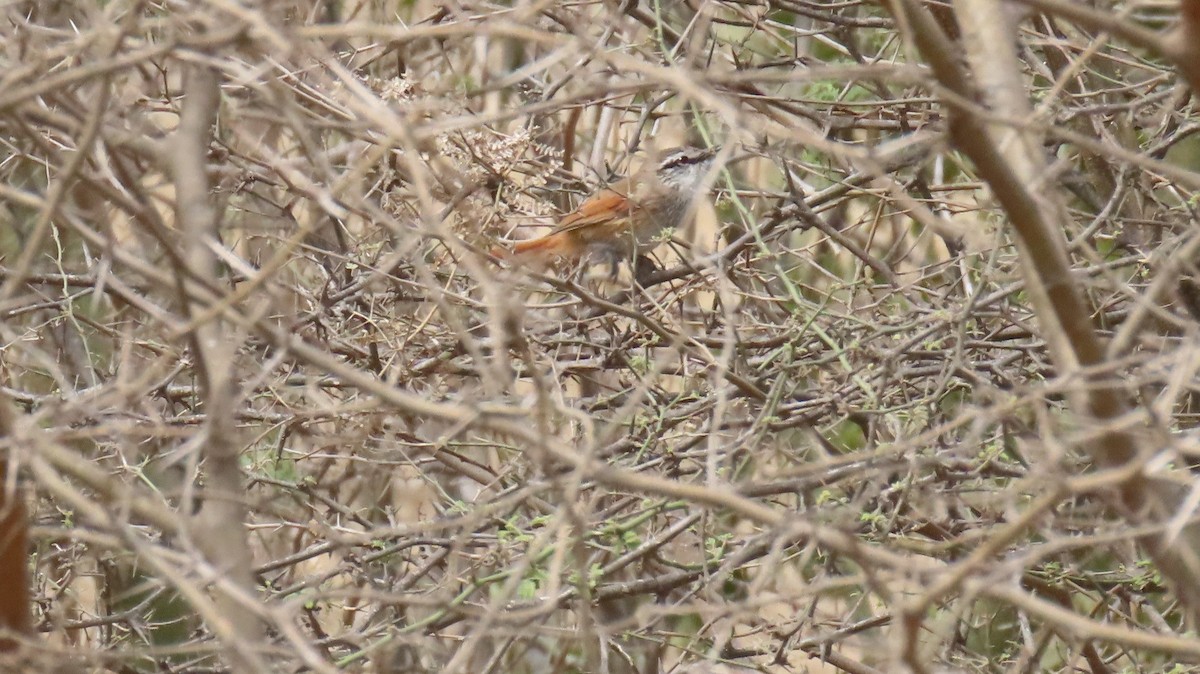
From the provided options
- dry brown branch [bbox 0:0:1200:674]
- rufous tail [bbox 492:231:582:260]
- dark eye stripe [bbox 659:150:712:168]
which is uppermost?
dark eye stripe [bbox 659:150:712:168]

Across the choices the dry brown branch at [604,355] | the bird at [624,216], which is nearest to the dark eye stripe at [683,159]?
the bird at [624,216]

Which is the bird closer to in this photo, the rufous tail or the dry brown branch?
the rufous tail

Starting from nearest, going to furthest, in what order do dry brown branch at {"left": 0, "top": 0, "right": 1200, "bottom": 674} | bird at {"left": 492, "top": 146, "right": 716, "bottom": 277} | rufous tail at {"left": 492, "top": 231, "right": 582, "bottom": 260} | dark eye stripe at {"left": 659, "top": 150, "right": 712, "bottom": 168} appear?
1. dry brown branch at {"left": 0, "top": 0, "right": 1200, "bottom": 674}
2. bird at {"left": 492, "top": 146, "right": 716, "bottom": 277}
3. rufous tail at {"left": 492, "top": 231, "right": 582, "bottom": 260}
4. dark eye stripe at {"left": 659, "top": 150, "right": 712, "bottom": 168}

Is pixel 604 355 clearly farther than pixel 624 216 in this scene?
No

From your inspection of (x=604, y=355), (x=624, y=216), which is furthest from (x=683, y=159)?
(x=604, y=355)

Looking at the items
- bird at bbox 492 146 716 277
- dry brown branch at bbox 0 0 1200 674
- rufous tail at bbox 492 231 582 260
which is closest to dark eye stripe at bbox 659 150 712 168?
bird at bbox 492 146 716 277

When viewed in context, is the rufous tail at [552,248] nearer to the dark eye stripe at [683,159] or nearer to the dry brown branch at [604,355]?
the dry brown branch at [604,355]

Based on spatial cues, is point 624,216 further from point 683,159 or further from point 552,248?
point 683,159

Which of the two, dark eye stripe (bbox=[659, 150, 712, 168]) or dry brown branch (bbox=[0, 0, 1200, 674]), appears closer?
dry brown branch (bbox=[0, 0, 1200, 674])

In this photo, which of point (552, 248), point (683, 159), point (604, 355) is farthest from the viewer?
point (683, 159)

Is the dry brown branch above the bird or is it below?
below

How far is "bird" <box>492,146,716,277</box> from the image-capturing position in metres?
4.99

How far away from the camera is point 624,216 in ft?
17.2

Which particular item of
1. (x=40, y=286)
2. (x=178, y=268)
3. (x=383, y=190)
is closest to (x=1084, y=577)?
(x=383, y=190)
